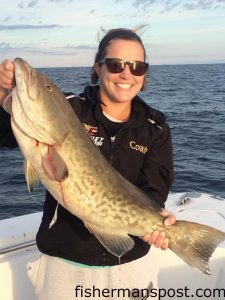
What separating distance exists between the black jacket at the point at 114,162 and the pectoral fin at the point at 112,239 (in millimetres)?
243

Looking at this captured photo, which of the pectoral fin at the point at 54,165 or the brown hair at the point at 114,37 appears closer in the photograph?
the pectoral fin at the point at 54,165

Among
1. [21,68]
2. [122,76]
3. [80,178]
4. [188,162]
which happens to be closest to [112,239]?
[80,178]

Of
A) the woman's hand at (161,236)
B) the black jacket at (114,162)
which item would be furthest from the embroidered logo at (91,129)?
the woman's hand at (161,236)

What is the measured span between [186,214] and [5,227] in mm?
2321

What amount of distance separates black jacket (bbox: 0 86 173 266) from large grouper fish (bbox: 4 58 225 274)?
0.91 feet

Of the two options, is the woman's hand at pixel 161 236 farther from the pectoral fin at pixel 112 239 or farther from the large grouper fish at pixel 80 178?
the pectoral fin at pixel 112 239

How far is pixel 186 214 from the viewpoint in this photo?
234 inches

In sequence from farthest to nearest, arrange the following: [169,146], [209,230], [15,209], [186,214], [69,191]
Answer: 1. [15,209]
2. [186,214]
3. [169,146]
4. [209,230]
5. [69,191]

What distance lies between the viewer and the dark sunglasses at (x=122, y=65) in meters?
3.85

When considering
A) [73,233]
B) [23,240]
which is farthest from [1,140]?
[23,240]

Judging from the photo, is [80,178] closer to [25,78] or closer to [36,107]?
[36,107]

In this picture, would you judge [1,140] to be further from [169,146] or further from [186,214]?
[186,214]

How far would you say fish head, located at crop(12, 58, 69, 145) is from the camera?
10.9 ft

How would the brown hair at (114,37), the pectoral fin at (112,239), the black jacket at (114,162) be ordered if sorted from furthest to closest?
1. the brown hair at (114,37)
2. the black jacket at (114,162)
3. the pectoral fin at (112,239)
